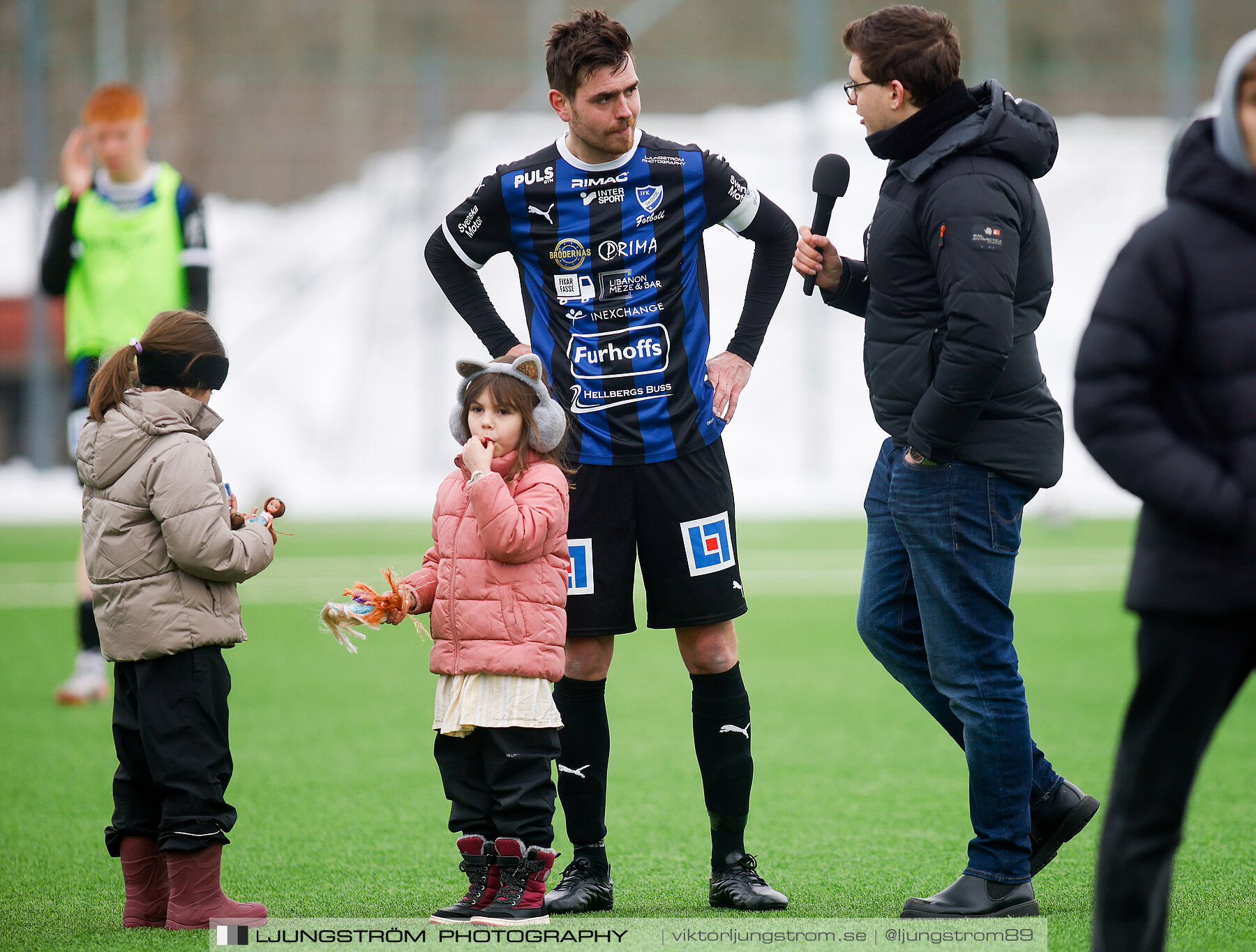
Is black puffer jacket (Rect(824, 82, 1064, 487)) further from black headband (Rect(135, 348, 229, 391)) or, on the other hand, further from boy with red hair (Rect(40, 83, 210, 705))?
boy with red hair (Rect(40, 83, 210, 705))

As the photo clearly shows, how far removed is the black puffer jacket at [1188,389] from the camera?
2.04m

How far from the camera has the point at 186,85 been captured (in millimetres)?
21984

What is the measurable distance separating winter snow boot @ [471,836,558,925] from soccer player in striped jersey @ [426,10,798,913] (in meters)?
0.27

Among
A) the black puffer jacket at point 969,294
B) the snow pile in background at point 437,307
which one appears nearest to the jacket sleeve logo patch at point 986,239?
the black puffer jacket at point 969,294

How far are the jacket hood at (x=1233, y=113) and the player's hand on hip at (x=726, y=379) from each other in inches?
55.9

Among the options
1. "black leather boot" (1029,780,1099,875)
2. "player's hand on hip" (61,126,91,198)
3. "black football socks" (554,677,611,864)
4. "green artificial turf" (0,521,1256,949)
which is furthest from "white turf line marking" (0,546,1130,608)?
"black leather boot" (1029,780,1099,875)

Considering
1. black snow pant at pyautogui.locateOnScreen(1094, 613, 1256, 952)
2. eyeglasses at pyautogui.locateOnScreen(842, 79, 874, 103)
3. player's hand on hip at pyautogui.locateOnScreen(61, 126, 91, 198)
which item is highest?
player's hand on hip at pyautogui.locateOnScreen(61, 126, 91, 198)

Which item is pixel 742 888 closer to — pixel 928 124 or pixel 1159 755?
pixel 1159 755

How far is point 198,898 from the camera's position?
2.94 meters

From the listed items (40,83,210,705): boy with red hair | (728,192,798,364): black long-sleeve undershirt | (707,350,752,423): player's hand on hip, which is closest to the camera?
(707,350,752,423): player's hand on hip

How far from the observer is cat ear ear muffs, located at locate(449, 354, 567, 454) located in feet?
10.00

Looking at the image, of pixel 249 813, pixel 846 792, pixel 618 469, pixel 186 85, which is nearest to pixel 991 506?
pixel 618 469

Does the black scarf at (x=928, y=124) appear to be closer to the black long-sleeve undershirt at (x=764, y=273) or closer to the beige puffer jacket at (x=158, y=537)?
the black long-sleeve undershirt at (x=764, y=273)

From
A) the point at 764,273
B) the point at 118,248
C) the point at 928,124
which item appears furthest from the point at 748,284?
the point at 118,248
